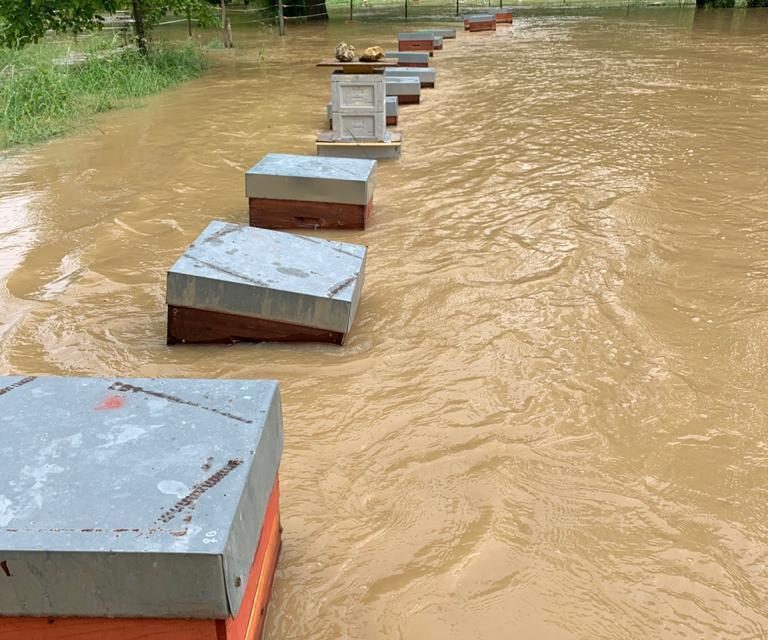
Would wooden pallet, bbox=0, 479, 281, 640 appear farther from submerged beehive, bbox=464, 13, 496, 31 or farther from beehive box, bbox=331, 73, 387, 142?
submerged beehive, bbox=464, 13, 496, 31

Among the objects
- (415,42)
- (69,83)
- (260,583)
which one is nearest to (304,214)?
(260,583)

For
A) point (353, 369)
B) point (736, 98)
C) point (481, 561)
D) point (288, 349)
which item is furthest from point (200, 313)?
point (736, 98)

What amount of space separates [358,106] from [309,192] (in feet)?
7.14

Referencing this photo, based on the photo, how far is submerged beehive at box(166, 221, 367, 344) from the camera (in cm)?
375

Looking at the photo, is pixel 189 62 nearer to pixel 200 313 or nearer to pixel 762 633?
pixel 200 313

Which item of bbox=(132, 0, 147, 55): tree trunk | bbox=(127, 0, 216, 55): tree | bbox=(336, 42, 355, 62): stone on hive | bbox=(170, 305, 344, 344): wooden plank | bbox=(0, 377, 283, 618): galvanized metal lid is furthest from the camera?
bbox=(132, 0, 147, 55): tree trunk

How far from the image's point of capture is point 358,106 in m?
7.37

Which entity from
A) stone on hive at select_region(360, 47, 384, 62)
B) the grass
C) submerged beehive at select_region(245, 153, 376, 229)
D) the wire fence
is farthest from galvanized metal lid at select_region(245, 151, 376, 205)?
the wire fence

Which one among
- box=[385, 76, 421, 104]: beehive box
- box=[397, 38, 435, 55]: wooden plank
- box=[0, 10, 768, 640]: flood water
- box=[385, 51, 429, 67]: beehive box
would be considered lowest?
box=[0, 10, 768, 640]: flood water

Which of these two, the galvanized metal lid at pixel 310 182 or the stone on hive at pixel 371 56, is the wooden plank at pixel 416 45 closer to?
the stone on hive at pixel 371 56

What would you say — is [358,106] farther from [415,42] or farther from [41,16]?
[415,42]

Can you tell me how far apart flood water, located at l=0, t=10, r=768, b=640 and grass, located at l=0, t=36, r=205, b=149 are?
1.01m

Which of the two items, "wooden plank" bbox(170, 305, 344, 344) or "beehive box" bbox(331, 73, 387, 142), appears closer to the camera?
"wooden plank" bbox(170, 305, 344, 344)

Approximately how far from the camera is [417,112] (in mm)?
10250
